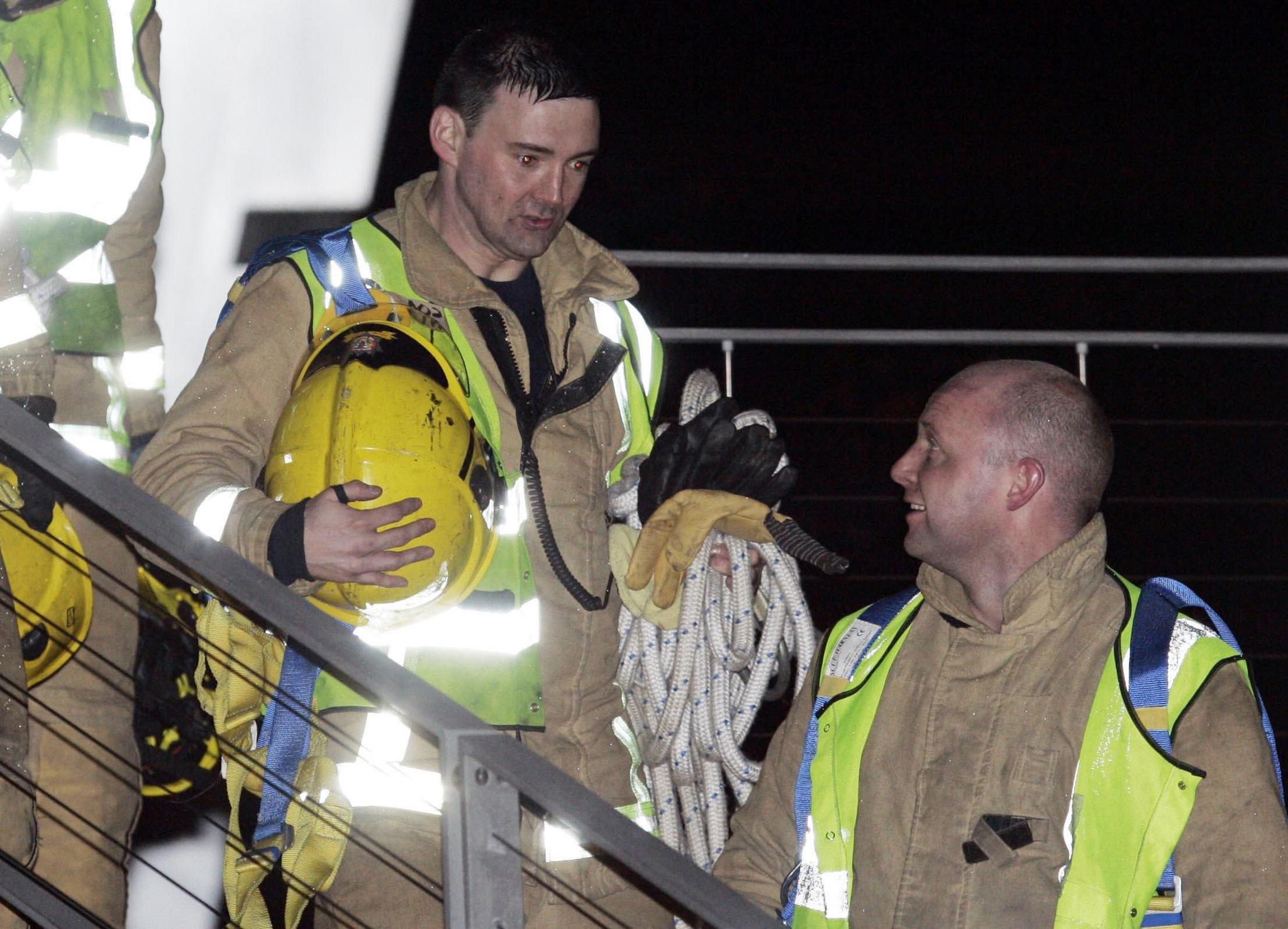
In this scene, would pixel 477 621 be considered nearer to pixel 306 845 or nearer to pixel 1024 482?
pixel 306 845

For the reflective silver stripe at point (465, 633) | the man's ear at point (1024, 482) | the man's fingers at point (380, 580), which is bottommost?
the reflective silver stripe at point (465, 633)

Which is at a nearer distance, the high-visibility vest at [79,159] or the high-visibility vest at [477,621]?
the high-visibility vest at [477,621]

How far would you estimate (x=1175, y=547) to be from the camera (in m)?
5.37

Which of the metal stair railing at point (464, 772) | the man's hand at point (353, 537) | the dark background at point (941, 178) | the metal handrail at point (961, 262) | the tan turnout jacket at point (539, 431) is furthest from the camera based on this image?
the dark background at point (941, 178)

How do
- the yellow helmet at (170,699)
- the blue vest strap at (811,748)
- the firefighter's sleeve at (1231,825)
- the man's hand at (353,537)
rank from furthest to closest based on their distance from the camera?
the yellow helmet at (170,699) → the blue vest strap at (811,748) → the firefighter's sleeve at (1231,825) → the man's hand at (353,537)

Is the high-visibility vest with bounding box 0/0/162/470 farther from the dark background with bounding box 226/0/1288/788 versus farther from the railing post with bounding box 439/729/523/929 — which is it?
the dark background with bounding box 226/0/1288/788

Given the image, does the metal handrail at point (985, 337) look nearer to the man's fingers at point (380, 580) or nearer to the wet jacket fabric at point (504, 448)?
the wet jacket fabric at point (504, 448)

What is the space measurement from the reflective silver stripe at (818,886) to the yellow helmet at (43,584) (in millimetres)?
1018

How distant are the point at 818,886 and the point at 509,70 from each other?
47.6 inches

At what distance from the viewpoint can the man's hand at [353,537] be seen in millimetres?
1912

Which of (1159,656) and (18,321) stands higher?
(18,321)

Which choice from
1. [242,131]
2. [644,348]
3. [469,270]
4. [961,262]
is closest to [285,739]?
[469,270]

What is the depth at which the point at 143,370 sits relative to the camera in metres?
2.69

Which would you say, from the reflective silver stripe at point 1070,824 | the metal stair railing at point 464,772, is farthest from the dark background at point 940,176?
the metal stair railing at point 464,772
